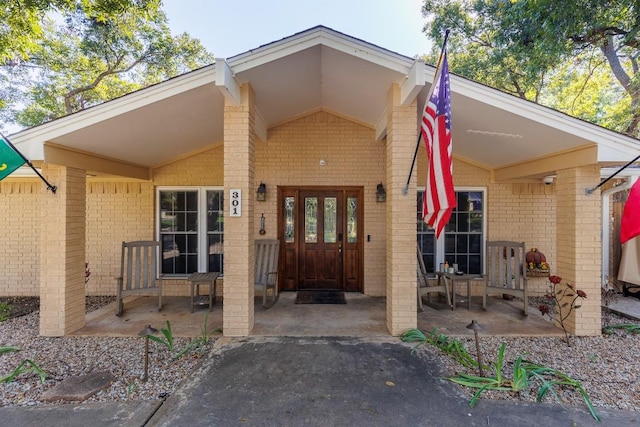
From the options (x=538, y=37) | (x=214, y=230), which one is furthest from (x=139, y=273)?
(x=538, y=37)

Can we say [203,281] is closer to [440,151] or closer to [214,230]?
[214,230]

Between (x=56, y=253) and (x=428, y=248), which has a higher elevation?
(x=56, y=253)

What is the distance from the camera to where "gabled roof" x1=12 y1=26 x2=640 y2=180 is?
3.63 meters

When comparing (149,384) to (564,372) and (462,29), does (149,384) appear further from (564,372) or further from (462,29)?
(462,29)

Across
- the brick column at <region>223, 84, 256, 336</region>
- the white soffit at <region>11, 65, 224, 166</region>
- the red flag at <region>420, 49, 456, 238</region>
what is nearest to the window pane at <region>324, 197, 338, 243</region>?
the brick column at <region>223, 84, 256, 336</region>

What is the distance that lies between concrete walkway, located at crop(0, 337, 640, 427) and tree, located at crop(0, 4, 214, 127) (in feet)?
37.9

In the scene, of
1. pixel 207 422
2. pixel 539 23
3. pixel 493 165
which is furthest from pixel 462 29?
pixel 207 422

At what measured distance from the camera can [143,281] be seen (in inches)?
202

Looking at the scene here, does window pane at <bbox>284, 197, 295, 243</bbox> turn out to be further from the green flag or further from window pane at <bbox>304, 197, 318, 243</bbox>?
the green flag

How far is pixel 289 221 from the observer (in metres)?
6.18

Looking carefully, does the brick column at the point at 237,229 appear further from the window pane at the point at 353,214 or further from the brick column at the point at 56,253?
the window pane at the point at 353,214

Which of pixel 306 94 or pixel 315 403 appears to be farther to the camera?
pixel 306 94

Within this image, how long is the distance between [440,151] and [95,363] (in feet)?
14.2

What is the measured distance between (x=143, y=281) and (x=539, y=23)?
375 inches
